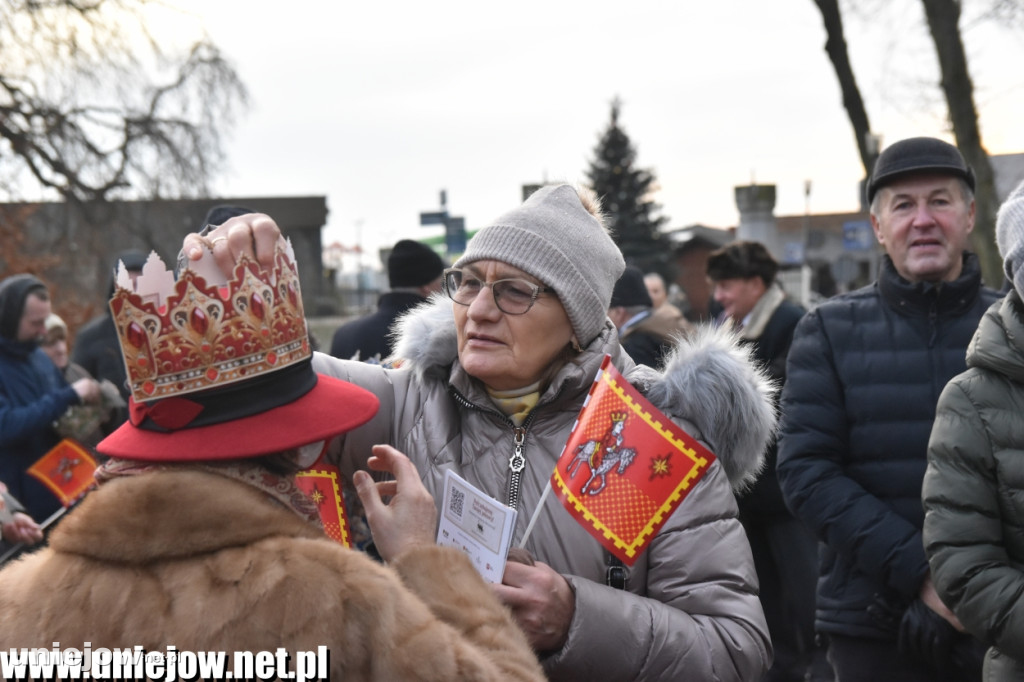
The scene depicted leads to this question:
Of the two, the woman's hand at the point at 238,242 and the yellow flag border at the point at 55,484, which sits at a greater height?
the woman's hand at the point at 238,242

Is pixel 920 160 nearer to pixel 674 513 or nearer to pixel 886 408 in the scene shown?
pixel 886 408

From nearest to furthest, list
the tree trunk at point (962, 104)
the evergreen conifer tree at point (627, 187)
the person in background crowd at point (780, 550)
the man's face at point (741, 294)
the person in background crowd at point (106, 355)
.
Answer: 1. the person in background crowd at point (780, 550)
2. the man's face at point (741, 294)
3. the person in background crowd at point (106, 355)
4. the tree trunk at point (962, 104)
5. the evergreen conifer tree at point (627, 187)

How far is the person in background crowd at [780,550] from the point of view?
545 centimetres

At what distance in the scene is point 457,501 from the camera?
2381 millimetres

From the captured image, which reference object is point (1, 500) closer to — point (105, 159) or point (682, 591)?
point (682, 591)

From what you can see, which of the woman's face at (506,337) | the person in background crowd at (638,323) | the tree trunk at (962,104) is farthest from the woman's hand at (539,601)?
the tree trunk at (962,104)

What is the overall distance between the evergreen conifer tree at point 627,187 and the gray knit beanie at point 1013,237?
3664 cm

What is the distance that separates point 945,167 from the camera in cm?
368

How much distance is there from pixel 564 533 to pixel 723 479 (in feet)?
1.34

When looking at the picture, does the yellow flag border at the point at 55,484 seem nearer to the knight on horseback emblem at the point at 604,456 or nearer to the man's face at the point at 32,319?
the man's face at the point at 32,319

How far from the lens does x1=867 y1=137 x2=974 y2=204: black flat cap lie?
3686mm

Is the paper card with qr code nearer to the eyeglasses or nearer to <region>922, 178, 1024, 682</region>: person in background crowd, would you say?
the eyeglasses

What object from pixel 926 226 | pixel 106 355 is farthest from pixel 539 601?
pixel 106 355

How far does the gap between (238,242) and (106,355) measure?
5.30 meters
